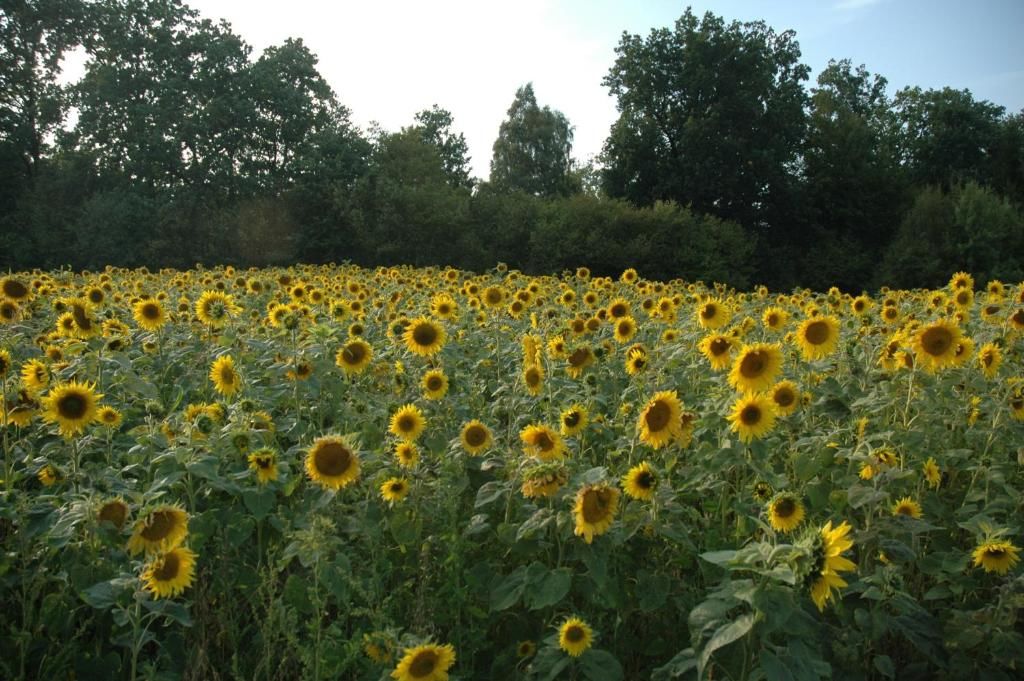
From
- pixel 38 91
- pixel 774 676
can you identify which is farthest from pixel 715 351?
pixel 38 91

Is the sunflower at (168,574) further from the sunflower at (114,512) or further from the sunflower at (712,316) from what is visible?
the sunflower at (712,316)

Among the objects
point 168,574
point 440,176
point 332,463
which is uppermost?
point 440,176

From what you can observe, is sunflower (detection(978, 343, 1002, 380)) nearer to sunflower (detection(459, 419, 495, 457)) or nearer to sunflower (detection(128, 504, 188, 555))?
sunflower (detection(459, 419, 495, 457))

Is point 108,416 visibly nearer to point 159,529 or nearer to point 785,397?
point 159,529

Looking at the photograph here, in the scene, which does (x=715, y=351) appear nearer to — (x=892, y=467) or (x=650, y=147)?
(x=892, y=467)

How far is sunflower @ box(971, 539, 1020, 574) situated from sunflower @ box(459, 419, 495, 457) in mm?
1689

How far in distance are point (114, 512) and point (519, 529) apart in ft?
3.99

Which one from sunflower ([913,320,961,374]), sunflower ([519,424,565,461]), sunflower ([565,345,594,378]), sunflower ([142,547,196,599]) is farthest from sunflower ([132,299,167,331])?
sunflower ([913,320,961,374])

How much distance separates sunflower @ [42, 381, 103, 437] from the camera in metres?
2.74

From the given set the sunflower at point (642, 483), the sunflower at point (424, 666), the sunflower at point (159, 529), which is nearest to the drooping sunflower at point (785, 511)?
the sunflower at point (642, 483)

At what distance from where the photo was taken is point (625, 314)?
5.32m

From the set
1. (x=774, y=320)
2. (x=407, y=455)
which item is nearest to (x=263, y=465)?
(x=407, y=455)

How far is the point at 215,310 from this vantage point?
4.62 metres

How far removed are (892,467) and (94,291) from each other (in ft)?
17.7
